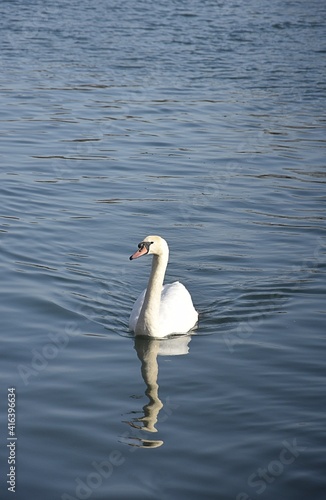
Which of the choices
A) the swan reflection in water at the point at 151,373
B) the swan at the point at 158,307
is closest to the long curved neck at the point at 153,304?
the swan at the point at 158,307

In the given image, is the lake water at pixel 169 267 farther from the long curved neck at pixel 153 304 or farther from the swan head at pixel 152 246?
the swan head at pixel 152 246

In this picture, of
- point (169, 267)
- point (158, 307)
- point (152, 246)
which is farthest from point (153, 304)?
point (169, 267)

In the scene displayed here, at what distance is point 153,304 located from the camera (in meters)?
10.5

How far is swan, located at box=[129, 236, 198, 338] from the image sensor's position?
1038 cm

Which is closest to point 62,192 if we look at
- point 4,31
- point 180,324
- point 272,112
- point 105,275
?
point 105,275

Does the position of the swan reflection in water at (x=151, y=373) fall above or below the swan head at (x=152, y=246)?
below

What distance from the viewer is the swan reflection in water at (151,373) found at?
805 centimetres

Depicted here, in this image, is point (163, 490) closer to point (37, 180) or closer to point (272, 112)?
point (37, 180)

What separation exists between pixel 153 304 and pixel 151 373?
1.19 meters

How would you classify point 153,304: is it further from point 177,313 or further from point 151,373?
point 151,373

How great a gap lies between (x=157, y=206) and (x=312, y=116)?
7270 mm

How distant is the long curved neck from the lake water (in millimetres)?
207

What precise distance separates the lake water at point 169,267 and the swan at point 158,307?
0.20 m

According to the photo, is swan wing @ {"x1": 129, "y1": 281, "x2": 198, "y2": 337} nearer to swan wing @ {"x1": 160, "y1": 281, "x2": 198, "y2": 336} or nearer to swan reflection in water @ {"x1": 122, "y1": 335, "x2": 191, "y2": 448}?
swan wing @ {"x1": 160, "y1": 281, "x2": 198, "y2": 336}
